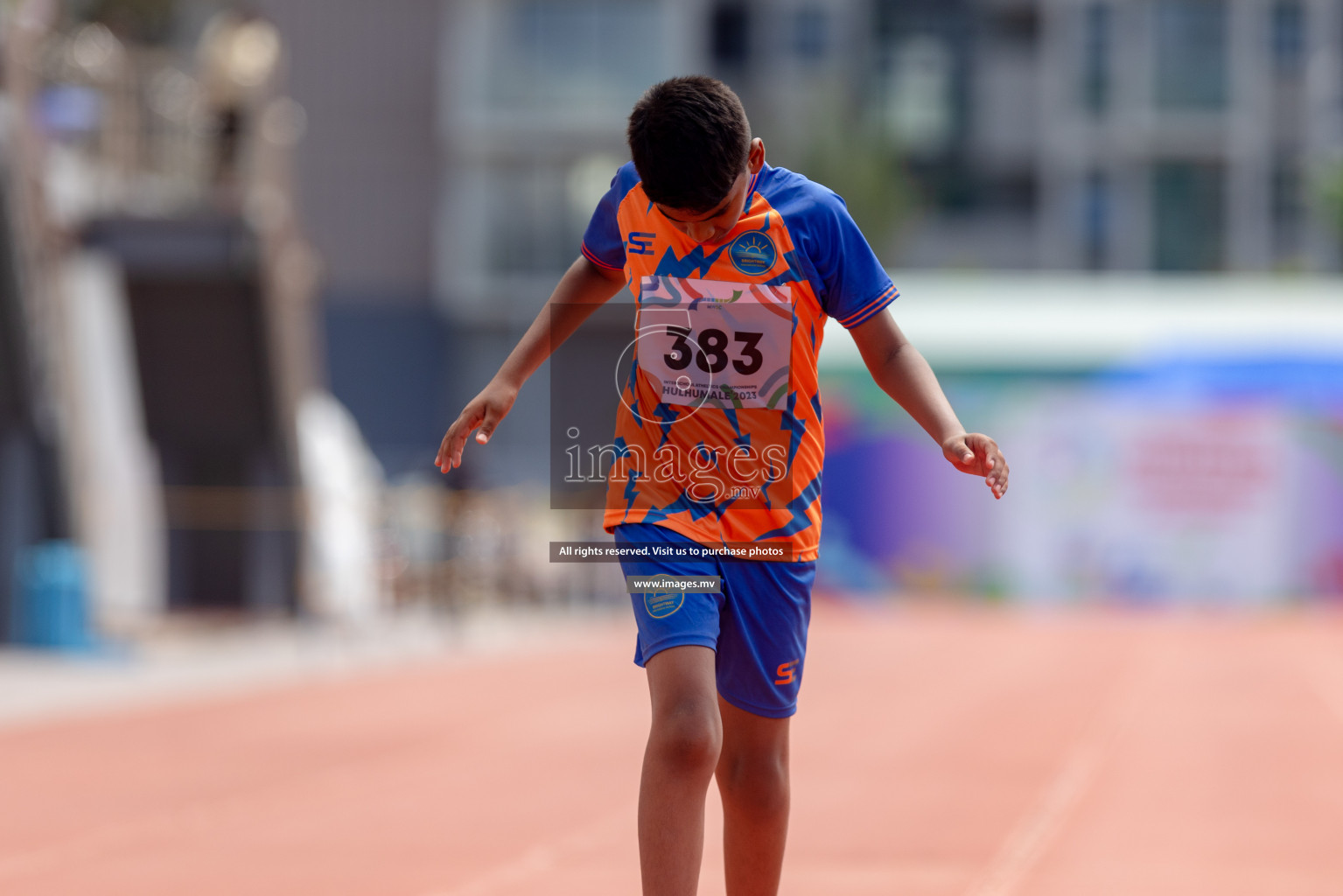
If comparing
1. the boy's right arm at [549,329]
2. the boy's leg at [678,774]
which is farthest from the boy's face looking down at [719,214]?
the boy's leg at [678,774]

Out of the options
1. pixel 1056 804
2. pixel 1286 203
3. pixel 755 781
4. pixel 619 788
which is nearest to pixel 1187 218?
pixel 1286 203

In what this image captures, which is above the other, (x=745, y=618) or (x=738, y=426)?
(x=738, y=426)

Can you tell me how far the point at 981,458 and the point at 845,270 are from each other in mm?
489

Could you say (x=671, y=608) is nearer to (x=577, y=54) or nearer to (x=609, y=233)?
(x=609, y=233)

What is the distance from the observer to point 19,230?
43.4 feet

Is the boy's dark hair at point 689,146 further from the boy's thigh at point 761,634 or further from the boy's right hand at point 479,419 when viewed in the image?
the boy's thigh at point 761,634

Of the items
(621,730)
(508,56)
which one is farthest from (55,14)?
(508,56)

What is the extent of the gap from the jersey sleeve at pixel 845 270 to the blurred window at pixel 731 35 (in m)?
35.6

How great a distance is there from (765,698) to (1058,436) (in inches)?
739

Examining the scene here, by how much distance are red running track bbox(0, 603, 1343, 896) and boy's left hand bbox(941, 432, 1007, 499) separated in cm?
214

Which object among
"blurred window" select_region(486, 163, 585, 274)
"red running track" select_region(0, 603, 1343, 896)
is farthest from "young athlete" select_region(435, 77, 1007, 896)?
"blurred window" select_region(486, 163, 585, 274)

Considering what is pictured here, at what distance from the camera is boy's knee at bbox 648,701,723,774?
3.30 metres

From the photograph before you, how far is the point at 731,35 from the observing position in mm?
38469

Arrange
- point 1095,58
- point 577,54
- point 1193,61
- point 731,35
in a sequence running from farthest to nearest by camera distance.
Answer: point 731,35
point 1095,58
point 1193,61
point 577,54
